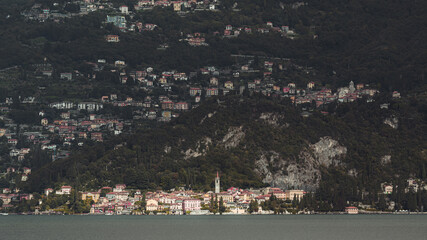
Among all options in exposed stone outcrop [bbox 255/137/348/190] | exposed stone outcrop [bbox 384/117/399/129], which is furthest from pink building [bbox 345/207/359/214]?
exposed stone outcrop [bbox 384/117/399/129]

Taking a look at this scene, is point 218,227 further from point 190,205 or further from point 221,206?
point 190,205

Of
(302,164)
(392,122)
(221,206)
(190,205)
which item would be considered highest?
(392,122)

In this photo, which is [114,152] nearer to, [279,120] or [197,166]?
[197,166]

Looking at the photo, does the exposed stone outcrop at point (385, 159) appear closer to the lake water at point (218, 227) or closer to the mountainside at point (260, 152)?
the mountainside at point (260, 152)

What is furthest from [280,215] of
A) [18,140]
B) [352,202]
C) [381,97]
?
[18,140]

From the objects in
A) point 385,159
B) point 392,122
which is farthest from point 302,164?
point 392,122

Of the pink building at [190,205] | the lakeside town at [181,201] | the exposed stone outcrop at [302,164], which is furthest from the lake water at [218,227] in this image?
the exposed stone outcrop at [302,164]

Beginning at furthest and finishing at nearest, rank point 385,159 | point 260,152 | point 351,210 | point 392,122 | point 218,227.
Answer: point 392,122 < point 260,152 < point 385,159 < point 351,210 < point 218,227
